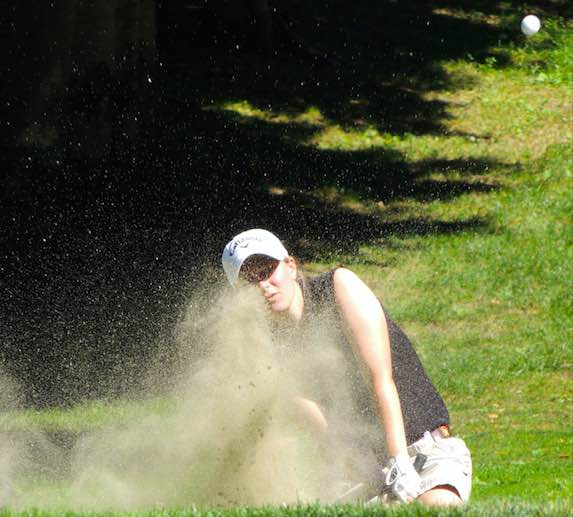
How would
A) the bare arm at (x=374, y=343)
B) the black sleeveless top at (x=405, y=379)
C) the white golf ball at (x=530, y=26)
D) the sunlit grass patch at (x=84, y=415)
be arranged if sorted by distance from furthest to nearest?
the white golf ball at (x=530, y=26) < the sunlit grass patch at (x=84, y=415) < the black sleeveless top at (x=405, y=379) < the bare arm at (x=374, y=343)

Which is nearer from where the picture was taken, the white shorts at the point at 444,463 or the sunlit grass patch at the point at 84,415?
the white shorts at the point at 444,463

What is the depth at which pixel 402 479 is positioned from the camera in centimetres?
437

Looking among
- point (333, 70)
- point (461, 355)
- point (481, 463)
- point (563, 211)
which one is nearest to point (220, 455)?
point (481, 463)

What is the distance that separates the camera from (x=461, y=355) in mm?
10141

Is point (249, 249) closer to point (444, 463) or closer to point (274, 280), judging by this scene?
point (274, 280)

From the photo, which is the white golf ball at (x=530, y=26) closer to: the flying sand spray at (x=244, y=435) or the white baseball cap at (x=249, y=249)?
the flying sand spray at (x=244, y=435)

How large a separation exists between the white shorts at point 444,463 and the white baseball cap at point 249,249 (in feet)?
3.05

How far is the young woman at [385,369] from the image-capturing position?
4477 millimetres

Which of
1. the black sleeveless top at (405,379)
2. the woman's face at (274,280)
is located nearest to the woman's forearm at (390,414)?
the black sleeveless top at (405,379)

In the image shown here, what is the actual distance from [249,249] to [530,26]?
43.6 ft

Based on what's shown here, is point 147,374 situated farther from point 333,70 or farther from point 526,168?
point 333,70

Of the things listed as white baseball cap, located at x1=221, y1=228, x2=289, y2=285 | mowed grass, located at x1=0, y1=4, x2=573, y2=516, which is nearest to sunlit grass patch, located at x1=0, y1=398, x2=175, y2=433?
mowed grass, located at x1=0, y1=4, x2=573, y2=516

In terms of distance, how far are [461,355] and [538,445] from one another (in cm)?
220

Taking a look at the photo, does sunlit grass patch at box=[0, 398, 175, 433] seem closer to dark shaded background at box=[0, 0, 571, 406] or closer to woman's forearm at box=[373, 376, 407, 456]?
dark shaded background at box=[0, 0, 571, 406]
